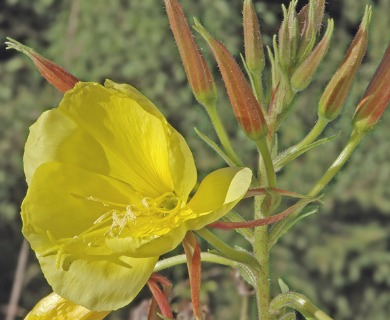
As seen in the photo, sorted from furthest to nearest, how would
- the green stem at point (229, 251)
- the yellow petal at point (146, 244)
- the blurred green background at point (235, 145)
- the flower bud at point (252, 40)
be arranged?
the blurred green background at point (235, 145) → the flower bud at point (252, 40) → the green stem at point (229, 251) → the yellow petal at point (146, 244)

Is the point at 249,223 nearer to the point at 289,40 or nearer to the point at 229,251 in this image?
the point at 229,251

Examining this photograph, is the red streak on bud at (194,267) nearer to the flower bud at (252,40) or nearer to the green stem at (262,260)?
the green stem at (262,260)

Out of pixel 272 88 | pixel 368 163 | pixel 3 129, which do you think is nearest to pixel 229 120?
pixel 368 163

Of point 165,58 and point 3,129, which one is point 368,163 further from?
point 3,129

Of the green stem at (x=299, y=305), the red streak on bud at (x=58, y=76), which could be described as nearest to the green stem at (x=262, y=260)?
the green stem at (x=299, y=305)

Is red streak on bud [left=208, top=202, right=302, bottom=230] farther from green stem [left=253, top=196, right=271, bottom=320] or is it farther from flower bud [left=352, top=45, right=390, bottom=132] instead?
flower bud [left=352, top=45, right=390, bottom=132]

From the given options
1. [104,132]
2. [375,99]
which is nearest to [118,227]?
[104,132]

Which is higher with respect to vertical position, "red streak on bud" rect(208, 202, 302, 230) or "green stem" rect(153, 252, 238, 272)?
"red streak on bud" rect(208, 202, 302, 230)

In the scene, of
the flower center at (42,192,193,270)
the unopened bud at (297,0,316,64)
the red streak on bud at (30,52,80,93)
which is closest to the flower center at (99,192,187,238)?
the flower center at (42,192,193,270)

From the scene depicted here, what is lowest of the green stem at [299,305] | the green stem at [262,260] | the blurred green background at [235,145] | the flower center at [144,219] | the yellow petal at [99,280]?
the blurred green background at [235,145]
